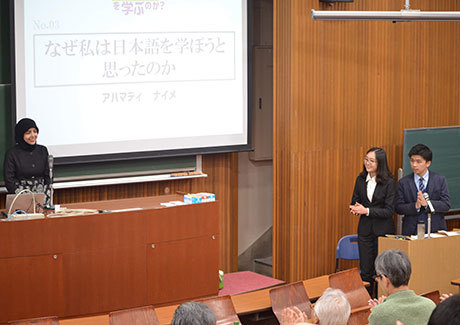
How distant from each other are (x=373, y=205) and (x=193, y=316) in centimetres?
373

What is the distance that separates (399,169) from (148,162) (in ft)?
8.91

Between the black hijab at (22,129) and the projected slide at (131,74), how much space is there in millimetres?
303

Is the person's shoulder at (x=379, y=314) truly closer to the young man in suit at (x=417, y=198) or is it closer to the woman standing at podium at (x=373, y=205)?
the woman standing at podium at (x=373, y=205)

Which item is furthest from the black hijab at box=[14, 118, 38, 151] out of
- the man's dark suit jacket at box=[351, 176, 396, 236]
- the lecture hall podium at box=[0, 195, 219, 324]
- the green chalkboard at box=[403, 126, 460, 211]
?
the green chalkboard at box=[403, 126, 460, 211]

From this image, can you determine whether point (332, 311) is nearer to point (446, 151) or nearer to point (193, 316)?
point (193, 316)

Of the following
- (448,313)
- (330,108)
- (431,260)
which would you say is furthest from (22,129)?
(448,313)

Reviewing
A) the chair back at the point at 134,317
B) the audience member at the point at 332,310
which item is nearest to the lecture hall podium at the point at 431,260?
the chair back at the point at 134,317

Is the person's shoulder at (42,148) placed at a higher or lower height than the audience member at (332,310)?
higher

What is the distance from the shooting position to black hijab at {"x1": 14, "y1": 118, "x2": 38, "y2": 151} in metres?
5.40

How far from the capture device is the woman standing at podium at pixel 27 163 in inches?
214

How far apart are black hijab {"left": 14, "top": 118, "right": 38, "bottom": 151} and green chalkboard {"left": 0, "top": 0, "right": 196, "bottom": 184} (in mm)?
335

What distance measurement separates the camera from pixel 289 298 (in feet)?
16.8

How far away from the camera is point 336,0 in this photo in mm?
7004

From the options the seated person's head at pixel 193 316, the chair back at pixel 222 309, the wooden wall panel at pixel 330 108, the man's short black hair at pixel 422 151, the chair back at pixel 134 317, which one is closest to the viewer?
the seated person's head at pixel 193 316
